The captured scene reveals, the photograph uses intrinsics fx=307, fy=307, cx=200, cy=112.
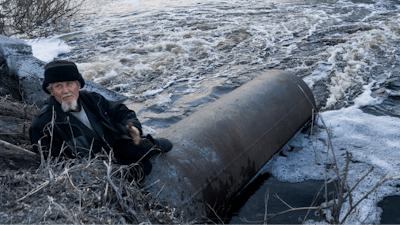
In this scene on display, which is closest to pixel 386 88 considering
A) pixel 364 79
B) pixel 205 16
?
pixel 364 79

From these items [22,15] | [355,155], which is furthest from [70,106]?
[22,15]

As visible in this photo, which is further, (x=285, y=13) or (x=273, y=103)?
(x=285, y=13)

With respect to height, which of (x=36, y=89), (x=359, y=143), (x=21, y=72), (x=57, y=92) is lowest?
(x=359, y=143)

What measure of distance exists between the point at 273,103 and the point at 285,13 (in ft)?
34.1

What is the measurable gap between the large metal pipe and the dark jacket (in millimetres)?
420

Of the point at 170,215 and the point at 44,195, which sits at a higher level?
the point at 44,195

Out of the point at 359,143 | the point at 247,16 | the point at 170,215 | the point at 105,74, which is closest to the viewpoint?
the point at 170,215

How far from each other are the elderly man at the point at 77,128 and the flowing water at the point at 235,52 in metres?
2.06

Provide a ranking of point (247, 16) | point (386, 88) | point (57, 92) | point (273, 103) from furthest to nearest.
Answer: point (247, 16), point (386, 88), point (273, 103), point (57, 92)

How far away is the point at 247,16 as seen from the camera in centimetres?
1245

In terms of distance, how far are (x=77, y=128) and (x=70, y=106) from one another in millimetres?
185

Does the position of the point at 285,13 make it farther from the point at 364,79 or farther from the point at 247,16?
the point at 364,79

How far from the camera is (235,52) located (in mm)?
8320

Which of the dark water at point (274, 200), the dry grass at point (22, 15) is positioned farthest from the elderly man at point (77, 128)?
the dry grass at point (22, 15)
